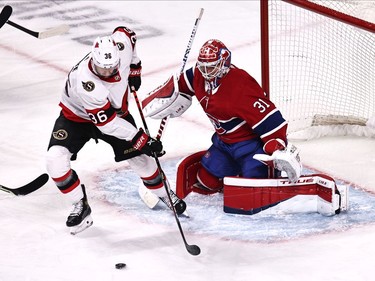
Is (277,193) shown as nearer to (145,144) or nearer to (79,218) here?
(145,144)

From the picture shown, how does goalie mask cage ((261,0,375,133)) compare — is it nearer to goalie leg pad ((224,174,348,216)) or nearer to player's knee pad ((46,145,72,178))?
goalie leg pad ((224,174,348,216))

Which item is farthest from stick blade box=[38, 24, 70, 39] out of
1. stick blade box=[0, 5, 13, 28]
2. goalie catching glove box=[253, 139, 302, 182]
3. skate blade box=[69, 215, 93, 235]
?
goalie catching glove box=[253, 139, 302, 182]

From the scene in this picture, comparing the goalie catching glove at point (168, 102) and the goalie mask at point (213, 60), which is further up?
the goalie mask at point (213, 60)

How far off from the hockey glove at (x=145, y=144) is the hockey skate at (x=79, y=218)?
1.15 ft

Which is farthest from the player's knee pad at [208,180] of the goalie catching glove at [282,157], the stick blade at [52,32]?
the stick blade at [52,32]

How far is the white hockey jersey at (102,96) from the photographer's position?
4.24 meters

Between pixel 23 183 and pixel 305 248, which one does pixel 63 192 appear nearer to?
pixel 23 183

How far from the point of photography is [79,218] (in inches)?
174

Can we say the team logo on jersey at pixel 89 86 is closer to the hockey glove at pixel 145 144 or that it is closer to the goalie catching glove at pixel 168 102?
the hockey glove at pixel 145 144

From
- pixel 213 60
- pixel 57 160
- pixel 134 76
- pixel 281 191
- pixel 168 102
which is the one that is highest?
pixel 213 60

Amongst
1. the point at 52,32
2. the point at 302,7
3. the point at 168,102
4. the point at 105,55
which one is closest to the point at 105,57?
the point at 105,55

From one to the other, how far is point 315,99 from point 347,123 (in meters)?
0.18

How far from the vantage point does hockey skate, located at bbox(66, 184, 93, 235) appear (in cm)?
442

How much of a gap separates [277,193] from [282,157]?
0.23 metres
